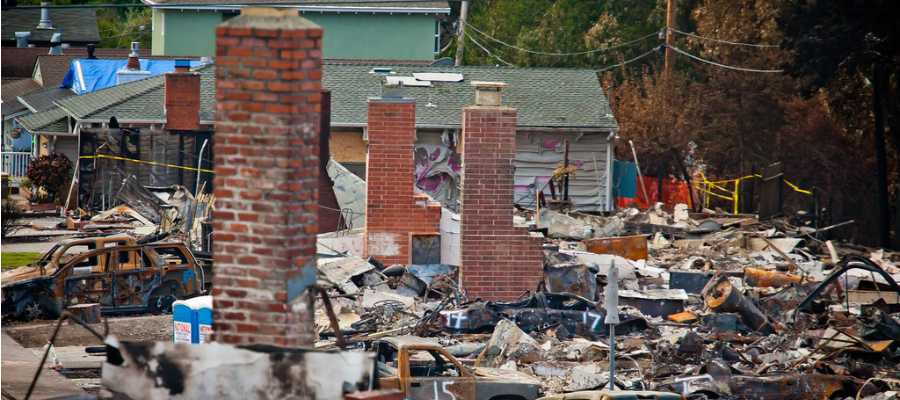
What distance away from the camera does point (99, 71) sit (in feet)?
124

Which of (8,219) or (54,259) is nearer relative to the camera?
(54,259)

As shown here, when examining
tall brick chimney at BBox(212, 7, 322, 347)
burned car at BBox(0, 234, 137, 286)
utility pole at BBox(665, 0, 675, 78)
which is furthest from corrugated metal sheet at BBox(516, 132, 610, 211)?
tall brick chimney at BBox(212, 7, 322, 347)

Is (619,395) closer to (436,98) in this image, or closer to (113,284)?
(113,284)

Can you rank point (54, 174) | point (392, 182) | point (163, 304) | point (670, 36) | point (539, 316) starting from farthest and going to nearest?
point (670, 36)
point (54, 174)
point (163, 304)
point (392, 182)
point (539, 316)

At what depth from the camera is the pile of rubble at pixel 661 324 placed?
10766 millimetres

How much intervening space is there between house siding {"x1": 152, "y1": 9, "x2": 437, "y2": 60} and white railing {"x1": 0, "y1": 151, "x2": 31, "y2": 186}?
23.5ft

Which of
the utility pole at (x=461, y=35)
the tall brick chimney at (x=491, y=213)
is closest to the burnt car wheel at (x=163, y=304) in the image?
the tall brick chimney at (x=491, y=213)

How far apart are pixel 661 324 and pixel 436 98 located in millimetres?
16759

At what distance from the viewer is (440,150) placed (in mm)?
28094

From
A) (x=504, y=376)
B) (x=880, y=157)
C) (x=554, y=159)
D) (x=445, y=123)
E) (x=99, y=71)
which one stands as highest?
(x=99, y=71)

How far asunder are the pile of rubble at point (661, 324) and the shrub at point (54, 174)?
18410 mm

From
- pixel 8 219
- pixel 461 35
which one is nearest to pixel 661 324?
pixel 8 219

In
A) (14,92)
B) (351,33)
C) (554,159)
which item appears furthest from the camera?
(14,92)

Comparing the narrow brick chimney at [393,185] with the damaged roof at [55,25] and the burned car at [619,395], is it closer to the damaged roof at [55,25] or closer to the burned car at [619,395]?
the burned car at [619,395]
